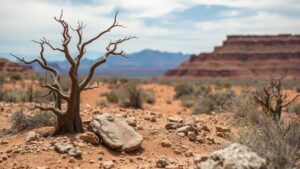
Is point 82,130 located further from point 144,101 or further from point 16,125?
point 144,101

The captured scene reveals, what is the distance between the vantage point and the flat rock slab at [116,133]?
355 inches

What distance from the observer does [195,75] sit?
10731 cm

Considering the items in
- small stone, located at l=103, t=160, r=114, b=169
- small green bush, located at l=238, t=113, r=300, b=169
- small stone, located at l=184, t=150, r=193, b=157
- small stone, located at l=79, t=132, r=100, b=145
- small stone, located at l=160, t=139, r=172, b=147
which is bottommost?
small stone, located at l=184, t=150, r=193, b=157

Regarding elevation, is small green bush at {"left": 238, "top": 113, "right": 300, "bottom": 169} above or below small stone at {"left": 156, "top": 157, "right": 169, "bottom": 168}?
above

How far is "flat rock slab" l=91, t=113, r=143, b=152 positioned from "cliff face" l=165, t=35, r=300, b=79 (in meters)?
92.9

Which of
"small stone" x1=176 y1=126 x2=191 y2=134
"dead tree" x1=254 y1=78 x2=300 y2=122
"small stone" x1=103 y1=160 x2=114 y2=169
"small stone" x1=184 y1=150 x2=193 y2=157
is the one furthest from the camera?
"dead tree" x1=254 y1=78 x2=300 y2=122

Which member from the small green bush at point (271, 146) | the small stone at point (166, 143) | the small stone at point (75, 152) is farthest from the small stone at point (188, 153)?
the small stone at point (75, 152)

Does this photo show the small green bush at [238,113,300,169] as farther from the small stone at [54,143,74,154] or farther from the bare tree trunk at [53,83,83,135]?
the bare tree trunk at [53,83,83,135]

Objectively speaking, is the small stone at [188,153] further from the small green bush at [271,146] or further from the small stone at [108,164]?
the small green bush at [271,146]

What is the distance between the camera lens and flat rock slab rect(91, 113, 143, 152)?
9.02m

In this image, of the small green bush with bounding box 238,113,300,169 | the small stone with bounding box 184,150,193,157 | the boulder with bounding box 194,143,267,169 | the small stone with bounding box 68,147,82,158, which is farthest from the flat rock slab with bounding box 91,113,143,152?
the boulder with bounding box 194,143,267,169

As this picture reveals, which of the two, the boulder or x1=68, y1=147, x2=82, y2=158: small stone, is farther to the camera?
x1=68, y1=147, x2=82, y2=158: small stone

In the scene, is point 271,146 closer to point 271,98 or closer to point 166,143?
point 166,143

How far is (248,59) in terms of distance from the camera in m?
112
